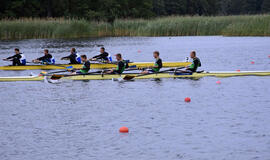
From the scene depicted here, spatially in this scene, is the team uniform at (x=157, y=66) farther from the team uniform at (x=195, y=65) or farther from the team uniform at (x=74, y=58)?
the team uniform at (x=74, y=58)

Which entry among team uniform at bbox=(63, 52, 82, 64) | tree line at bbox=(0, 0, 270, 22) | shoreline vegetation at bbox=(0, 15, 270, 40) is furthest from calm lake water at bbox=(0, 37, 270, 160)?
tree line at bbox=(0, 0, 270, 22)

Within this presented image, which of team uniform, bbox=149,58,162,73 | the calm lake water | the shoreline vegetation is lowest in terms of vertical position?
Result: the calm lake water

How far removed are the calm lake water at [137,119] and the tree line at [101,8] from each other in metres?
39.5

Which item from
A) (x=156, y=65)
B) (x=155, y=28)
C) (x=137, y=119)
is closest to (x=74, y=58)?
(x=156, y=65)

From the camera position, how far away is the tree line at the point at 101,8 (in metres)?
71.2

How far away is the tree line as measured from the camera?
2805 inches

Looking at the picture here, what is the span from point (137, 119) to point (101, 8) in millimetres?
63425

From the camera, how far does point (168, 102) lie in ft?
58.5

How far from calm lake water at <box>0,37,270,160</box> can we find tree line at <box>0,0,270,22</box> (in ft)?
129

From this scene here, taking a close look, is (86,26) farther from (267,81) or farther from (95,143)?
(95,143)

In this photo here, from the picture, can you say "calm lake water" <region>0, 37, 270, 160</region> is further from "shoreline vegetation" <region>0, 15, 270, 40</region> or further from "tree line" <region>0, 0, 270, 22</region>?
"tree line" <region>0, 0, 270, 22</region>

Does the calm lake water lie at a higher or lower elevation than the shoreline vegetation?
lower

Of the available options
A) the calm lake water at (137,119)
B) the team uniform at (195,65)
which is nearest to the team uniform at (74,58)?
the calm lake water at (137,119)

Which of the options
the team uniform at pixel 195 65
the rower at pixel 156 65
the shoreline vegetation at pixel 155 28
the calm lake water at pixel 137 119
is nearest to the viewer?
the calm lake water at pixel 137 119
